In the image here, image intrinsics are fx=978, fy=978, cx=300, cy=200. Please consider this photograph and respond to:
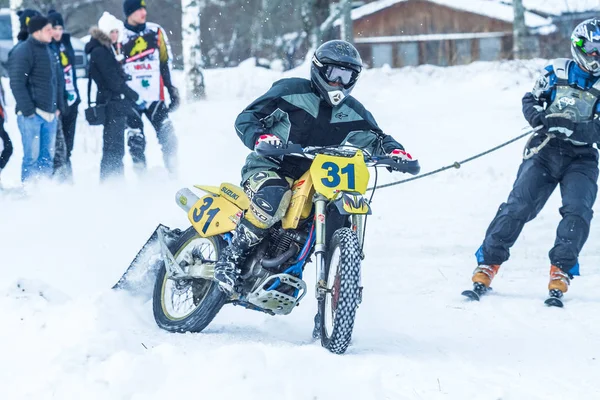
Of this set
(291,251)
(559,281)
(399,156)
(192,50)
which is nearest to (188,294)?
(291,251)

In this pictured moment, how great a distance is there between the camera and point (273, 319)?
6441 mm

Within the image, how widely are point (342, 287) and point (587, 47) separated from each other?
296 cm

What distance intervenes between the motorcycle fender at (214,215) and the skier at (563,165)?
7.00 feet

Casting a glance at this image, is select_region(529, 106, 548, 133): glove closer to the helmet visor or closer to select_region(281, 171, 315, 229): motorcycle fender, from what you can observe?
the helmet visor

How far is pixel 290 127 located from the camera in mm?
5785

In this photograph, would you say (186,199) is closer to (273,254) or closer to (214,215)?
(214,215)

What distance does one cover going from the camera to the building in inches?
1704

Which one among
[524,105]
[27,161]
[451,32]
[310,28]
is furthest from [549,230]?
[451,32]

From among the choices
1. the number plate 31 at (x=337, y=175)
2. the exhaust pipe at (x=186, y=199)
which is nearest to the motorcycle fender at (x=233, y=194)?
the exhaust pipe at (x=186, y=199)

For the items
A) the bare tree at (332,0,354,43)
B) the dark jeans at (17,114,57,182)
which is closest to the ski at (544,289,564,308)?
the dark jeans at (17,114,57,182)

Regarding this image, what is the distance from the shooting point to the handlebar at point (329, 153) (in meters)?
5.22

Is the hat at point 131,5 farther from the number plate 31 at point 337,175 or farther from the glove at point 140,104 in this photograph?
the number plate 31 at point 337,175

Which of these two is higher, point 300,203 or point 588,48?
point 588,48

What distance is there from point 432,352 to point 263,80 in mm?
16207
